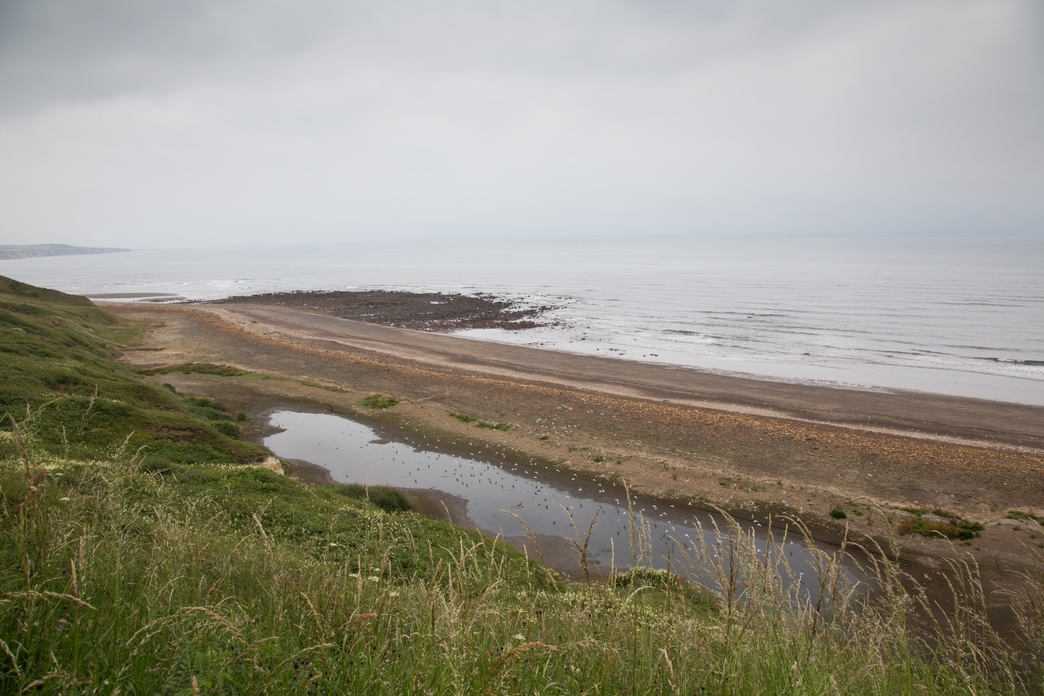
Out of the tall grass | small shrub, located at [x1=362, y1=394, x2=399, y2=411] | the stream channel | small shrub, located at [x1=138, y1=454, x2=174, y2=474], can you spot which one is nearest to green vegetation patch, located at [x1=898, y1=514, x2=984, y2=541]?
the stream channel

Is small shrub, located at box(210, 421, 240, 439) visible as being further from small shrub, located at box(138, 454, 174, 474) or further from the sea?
the sea

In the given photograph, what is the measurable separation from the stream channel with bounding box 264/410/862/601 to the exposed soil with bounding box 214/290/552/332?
3184cm

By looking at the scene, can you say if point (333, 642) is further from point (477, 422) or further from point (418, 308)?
A: point (418, 308)

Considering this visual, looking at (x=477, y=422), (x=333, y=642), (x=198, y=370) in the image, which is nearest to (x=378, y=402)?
(x=477, y=422)

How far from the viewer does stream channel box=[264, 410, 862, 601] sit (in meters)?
14.5

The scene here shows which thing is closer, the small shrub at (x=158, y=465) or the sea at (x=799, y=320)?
the small shrub at (x=158, y=465)

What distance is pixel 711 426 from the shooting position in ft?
78.4

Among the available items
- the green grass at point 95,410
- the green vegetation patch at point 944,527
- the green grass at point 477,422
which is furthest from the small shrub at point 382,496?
the green vegetation patch at point 944,527

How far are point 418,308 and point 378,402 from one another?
137 ft

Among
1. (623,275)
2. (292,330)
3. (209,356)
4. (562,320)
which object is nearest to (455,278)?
(623,275)

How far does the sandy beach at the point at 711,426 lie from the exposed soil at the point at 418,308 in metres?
15.4

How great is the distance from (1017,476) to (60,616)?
25.1 m

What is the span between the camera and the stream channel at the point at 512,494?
14.5 m

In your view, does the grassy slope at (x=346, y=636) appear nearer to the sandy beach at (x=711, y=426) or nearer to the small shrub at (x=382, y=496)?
the sandy beach at (x=711, y=426)
